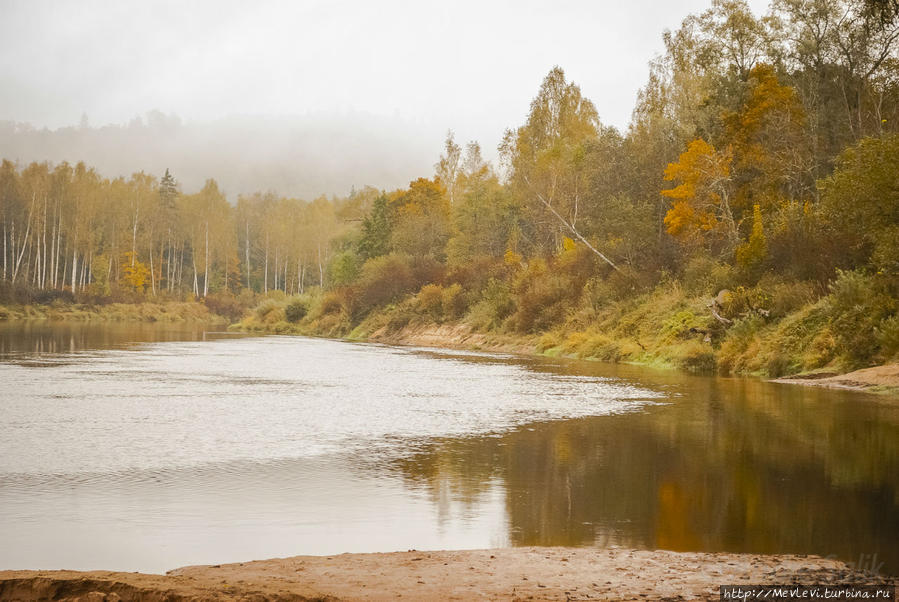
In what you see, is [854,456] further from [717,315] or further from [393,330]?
[393,330]

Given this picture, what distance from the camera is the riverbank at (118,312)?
8634 cm

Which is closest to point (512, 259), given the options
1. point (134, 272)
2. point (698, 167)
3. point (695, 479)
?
point (698, 167)

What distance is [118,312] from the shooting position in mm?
95188

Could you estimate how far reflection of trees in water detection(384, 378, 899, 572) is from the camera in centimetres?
802

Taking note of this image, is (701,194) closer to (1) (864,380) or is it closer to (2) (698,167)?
(2) (698,167)

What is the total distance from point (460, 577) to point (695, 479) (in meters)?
5.56

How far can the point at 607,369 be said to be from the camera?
32.7 meters

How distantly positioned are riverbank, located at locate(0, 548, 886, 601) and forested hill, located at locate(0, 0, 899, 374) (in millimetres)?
12235

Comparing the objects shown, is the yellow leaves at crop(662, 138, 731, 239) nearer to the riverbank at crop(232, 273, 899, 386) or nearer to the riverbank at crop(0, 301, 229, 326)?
the riverbank at crop(232, 273, 899, 386)

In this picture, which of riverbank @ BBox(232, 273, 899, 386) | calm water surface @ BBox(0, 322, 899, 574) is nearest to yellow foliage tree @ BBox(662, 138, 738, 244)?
riverbank @ BBox(232, 273, 899, 386)

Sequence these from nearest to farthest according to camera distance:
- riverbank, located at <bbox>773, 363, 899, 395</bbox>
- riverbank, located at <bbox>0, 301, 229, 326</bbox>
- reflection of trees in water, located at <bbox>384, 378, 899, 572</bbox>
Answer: reflection of trees in water, located at <bbox>384, 378, 899, 572</bbox> → riverbank, located at <bbox>773, 363, 899, 395</bbox> → riverbank, located at <bbox>0, 301, 229, 326</bbox>

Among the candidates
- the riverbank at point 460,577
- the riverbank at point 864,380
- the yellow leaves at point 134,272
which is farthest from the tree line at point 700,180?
the yellow leaves at point 134,272

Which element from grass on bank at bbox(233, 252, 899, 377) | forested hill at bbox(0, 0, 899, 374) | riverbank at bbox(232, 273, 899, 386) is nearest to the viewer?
riverbank at bbox(232, 273, 899, 386)

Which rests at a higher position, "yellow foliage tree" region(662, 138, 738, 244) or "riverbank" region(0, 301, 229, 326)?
"yellow foliage tree" region(662, 138, 738, 244)
